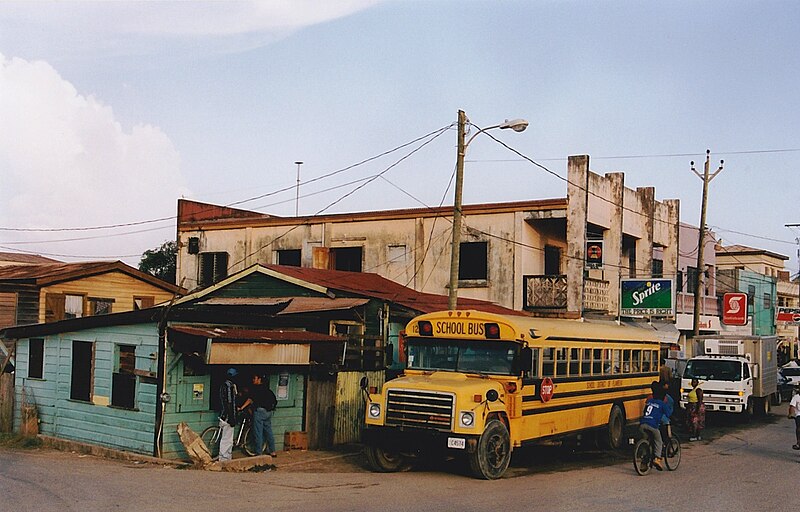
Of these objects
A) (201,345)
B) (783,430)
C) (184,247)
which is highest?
(184,247)

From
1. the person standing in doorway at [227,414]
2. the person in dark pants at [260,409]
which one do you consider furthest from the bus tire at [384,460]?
the person standing in doorway at [227,414]

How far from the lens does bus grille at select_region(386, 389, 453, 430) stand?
49.2ft

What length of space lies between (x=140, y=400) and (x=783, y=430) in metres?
19.4

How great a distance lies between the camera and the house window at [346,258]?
1433 inches

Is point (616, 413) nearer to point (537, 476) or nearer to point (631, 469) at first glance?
point (631, 469)

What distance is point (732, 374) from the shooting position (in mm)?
27969

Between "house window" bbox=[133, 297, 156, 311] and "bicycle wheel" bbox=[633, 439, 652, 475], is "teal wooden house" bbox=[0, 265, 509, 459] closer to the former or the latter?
"bicycle wheel" bbox=[633, 439, 652, 475]

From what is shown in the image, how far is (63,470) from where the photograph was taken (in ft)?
50.7

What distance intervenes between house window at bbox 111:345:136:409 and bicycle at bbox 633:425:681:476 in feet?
32.9

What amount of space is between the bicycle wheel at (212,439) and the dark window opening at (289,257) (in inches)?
807

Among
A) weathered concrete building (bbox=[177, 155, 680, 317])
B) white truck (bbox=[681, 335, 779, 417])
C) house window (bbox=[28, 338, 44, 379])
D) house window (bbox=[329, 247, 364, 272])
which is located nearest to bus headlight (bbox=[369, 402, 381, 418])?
house window (bbox=[28, 338, 44, 379])

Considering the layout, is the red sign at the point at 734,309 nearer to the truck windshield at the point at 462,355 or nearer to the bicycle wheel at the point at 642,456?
the bicycle wheel at the point at 642,456

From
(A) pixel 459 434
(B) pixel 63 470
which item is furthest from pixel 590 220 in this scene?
(B) pixel 63 470

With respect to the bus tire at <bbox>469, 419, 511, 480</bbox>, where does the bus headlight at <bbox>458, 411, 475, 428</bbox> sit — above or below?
above
